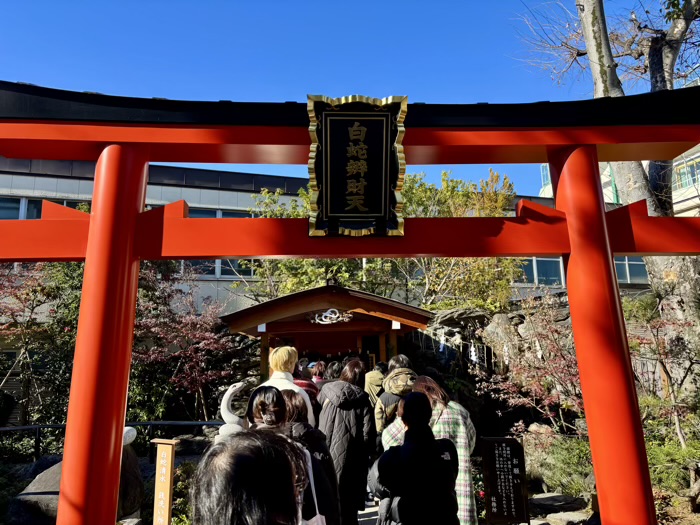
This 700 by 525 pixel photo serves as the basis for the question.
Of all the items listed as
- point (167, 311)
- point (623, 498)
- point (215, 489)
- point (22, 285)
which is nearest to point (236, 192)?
point (167, 311)

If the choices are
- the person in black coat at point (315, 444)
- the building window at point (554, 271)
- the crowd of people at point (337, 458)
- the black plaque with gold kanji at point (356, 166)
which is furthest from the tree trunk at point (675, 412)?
the building window at point (554, 271)

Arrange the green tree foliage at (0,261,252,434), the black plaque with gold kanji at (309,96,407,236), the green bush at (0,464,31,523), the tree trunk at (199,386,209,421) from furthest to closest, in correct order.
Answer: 1. the tree trunk at (199,386,209,421)
2. the green tree foliage at (0,261,252,434)
3. the green bush at (0,464,31,523)
4. the black plaque with gold kanji at (309,96,407,236)

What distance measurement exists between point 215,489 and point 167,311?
11.8 m

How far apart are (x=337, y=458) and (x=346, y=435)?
22 cm

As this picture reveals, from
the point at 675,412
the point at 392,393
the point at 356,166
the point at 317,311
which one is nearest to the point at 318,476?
the point at 392,393

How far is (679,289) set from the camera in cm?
754

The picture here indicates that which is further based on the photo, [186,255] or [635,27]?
[635,27]

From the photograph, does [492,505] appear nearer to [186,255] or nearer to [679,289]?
[186,255]

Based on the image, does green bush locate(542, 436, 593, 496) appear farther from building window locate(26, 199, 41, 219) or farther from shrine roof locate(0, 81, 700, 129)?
building window locate(26, 199, 41, 219)

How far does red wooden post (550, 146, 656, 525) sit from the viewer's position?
3801 millimetres

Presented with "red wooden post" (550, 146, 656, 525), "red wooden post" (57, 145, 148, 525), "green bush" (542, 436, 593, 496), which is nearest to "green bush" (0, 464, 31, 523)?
"red wooden post" (57, 145, 148, 525)

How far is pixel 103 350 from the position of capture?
3.82 meters

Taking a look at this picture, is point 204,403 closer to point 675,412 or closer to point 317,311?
point 317,311

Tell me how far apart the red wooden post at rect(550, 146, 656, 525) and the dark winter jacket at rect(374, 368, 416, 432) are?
151 centimetres
